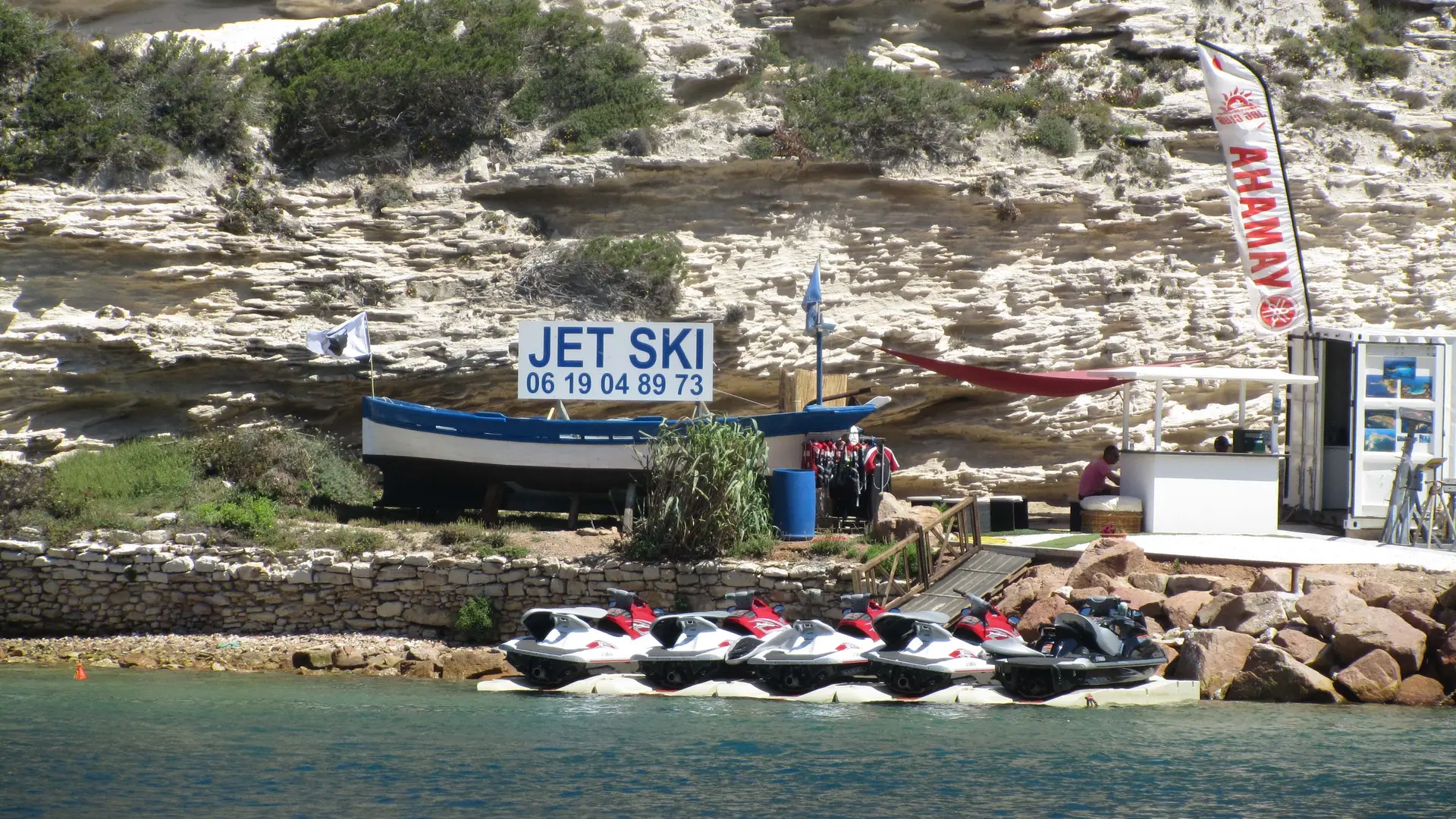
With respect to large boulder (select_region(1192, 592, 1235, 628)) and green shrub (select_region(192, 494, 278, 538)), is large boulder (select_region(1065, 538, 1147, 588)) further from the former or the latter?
green shrub (select_region(192, 494, 278, 538))

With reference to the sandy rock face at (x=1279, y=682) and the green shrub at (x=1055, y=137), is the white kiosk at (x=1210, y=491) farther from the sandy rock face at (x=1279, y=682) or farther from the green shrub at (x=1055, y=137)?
the green shrub at (x=1055, y=137)

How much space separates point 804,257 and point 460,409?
6.23m

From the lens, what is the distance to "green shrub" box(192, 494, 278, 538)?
17234mm

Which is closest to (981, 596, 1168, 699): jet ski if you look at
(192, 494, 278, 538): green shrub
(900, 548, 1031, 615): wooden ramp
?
(900, 548, 1031, 615): wooden ramp

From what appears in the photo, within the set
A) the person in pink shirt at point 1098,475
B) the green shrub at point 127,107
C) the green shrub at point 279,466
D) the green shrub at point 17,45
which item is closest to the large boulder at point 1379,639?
the person in pink shirt at point 1098,475

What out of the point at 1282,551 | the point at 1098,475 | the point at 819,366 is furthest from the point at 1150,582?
the point at 819,366

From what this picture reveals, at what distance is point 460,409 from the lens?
71.3 ft

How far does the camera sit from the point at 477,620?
16250mm

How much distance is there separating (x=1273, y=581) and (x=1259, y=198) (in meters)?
6.53

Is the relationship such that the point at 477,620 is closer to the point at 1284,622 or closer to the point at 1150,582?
the point at 1150,582

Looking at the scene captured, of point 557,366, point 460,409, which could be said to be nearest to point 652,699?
point 557,366

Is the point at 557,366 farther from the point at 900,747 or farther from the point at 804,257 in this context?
the point at 900,747

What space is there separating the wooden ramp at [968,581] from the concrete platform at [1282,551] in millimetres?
706

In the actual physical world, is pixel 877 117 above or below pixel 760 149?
above
